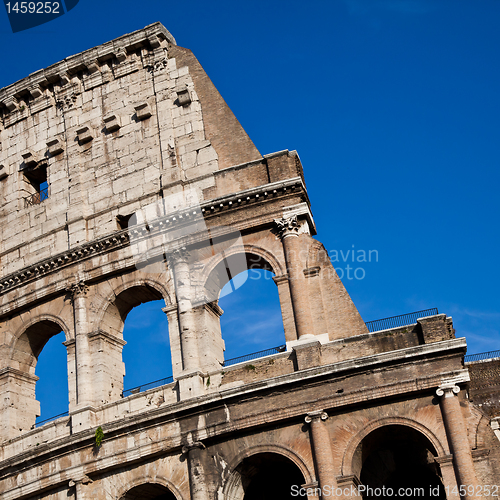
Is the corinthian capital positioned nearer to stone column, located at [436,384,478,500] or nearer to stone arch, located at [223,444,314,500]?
stone arch, located at [223,444,314,500]

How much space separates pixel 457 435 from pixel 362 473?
11.1ft

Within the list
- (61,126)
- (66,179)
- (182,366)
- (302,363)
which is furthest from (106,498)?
(61,126)

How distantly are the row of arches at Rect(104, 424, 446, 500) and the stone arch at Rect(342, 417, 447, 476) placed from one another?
0.05 meters

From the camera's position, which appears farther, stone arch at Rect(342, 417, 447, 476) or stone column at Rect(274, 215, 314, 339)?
stone column at Rect(274, 215, 314, 339)

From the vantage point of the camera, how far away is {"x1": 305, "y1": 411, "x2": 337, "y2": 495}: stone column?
17578 millimetres

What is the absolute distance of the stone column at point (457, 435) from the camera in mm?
16828

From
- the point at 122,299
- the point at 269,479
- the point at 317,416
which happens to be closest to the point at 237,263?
the point at 122,299

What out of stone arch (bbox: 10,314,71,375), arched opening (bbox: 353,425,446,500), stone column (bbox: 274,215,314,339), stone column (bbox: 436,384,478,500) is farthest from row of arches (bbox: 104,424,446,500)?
stone arch (bbox: 10,314,71,375)

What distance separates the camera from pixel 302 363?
19.0 meters

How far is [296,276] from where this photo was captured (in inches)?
801

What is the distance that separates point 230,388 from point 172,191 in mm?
6521

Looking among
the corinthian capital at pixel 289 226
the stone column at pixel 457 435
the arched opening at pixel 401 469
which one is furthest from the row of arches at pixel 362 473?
the corinthian capital at pixel 289 226

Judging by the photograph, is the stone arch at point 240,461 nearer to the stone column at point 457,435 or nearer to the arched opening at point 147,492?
the arched opening at point 147,492

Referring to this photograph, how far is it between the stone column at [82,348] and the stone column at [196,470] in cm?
346
